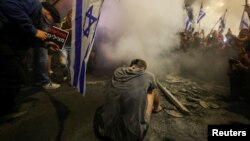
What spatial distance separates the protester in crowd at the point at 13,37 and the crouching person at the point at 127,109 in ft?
4.93

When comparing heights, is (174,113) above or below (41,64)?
below

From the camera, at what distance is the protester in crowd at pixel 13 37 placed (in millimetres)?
3209

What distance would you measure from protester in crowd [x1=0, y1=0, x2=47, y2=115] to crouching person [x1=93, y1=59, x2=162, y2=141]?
150cm

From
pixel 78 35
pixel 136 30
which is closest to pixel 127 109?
pixel 78 35

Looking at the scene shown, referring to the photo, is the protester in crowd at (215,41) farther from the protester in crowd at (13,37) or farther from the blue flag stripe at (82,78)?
the blue flag stripe at (82,78)

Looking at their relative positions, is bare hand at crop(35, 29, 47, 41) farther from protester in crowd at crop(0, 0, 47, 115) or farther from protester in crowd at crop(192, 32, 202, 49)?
protester in crowd at crop(192, 32, 202, 49)

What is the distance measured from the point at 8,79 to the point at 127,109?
197cm

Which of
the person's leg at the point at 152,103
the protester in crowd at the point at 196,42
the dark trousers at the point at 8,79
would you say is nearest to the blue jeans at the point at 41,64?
the dark trousers at the point at 8,79

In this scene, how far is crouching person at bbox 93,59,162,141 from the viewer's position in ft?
11.4

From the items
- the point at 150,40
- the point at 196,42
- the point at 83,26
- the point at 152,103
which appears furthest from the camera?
the point at 196,42

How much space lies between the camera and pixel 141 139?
3588 millimetres

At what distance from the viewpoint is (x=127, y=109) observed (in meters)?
3.57

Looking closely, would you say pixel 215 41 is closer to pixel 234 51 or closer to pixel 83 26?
pixel 234 51

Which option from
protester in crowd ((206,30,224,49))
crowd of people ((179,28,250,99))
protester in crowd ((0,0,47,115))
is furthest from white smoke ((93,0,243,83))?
protester in crowd ((0,0,47,115))
